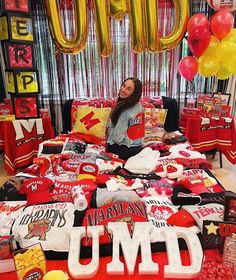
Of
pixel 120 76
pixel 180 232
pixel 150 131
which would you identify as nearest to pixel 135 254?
pixel 180 232

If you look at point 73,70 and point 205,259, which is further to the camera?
point 73,70

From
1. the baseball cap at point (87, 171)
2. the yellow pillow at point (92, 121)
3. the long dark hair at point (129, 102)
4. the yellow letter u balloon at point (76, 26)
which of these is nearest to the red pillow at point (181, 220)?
the baseball cap at point (87, 171)

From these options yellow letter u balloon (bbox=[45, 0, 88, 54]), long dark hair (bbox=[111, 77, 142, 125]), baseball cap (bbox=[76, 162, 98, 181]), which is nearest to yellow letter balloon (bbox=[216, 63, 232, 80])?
long dark hair (bbox=[111, 77, 142, 125])

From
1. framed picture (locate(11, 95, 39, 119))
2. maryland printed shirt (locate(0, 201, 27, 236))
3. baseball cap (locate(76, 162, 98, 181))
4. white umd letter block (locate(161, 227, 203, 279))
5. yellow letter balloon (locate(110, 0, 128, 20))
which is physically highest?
yellow letter balloon (locate(110, 0, 128, 20))

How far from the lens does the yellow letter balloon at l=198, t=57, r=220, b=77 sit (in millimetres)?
2763

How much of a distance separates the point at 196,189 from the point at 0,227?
1119 mm

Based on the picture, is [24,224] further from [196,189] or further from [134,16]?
[134,16]

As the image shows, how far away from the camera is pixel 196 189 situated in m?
1.59

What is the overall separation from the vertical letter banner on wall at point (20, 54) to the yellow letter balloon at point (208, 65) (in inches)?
73.3

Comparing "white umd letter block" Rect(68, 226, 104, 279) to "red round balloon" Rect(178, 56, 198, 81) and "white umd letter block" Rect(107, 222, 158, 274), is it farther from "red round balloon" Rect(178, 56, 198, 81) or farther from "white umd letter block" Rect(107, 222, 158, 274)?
"red round balloon" Rect(178, 56, 198, 81)

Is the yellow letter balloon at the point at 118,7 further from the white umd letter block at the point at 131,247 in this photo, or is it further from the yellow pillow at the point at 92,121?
the white umd letter block at the point at 131,247

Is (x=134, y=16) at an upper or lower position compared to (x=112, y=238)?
upper

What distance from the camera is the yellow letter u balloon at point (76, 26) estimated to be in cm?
262

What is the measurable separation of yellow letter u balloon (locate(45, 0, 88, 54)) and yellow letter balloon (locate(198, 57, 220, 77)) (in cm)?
130
